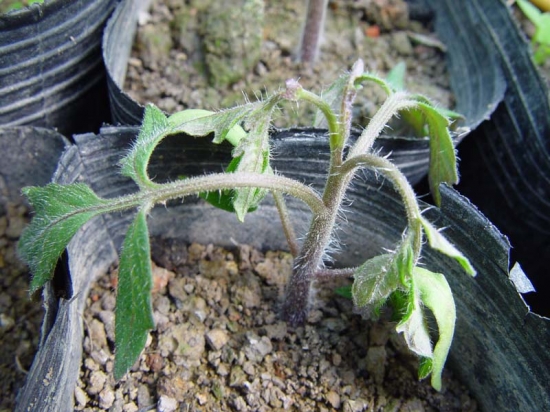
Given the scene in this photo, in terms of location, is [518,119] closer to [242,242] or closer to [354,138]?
[354,138]

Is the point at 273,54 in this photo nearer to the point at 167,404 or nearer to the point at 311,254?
the point at 311,254

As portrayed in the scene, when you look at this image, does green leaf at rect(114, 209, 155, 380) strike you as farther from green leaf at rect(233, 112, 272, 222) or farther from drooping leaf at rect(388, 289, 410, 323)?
drooping leaf at rect(388, 289, 410, 323)

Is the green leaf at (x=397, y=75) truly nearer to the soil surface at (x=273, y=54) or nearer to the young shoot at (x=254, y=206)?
the soil surface at (x=273, y=54)

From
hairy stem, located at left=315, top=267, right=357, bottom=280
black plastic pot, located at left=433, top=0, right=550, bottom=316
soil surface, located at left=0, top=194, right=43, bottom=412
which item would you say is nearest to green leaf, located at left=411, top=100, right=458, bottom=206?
hairy stem, located at left=315, top=267, right=357, bottom=280

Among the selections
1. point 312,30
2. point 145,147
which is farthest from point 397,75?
point 145,147

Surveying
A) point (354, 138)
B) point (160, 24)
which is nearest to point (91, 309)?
point (354, 138)

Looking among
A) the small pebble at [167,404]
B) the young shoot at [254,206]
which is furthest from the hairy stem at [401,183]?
the small pebble at [167,404]
